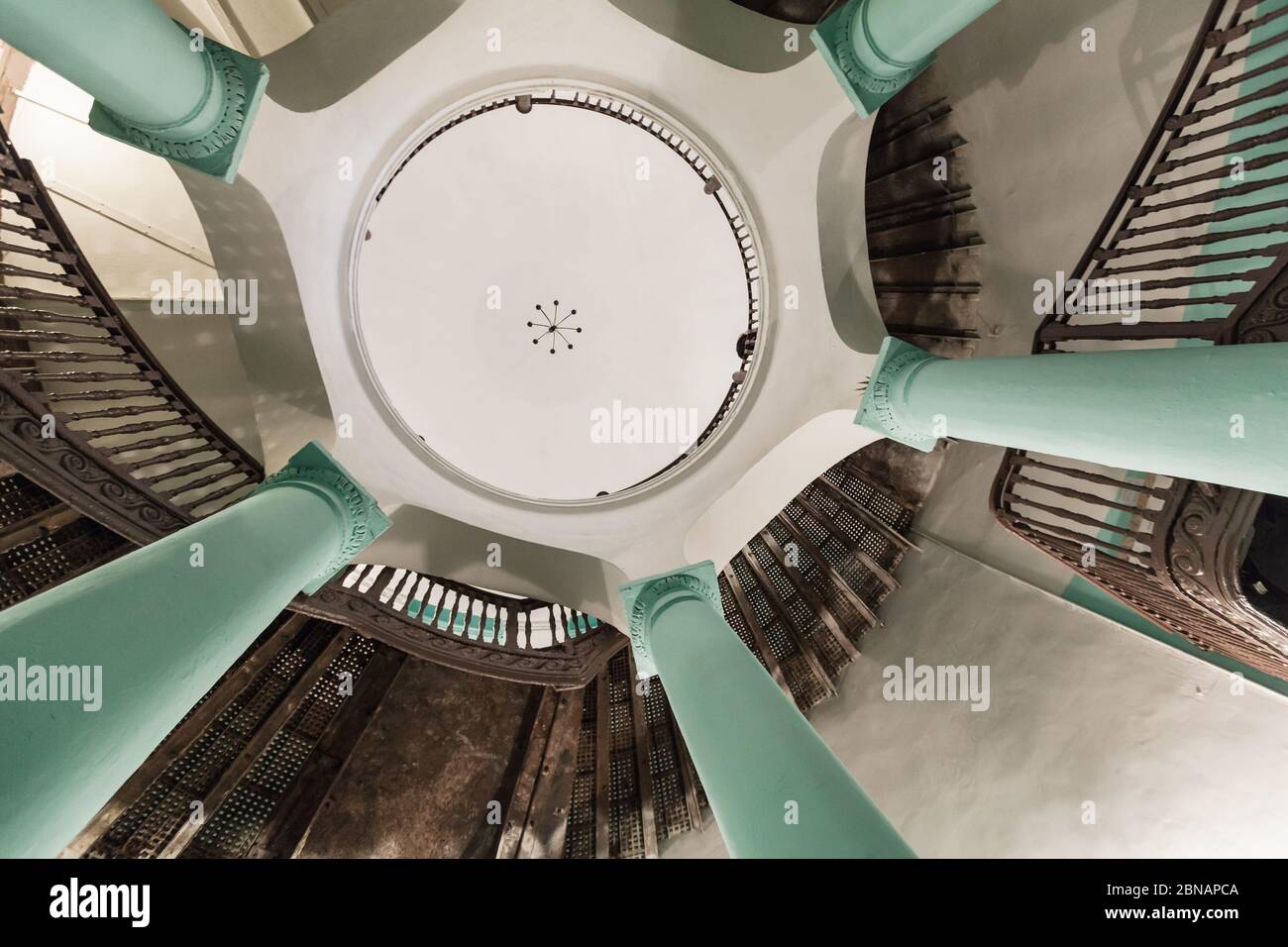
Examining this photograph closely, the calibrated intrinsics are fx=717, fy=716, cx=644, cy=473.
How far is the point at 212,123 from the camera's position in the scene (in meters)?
4.57

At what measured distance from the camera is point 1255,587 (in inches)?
189

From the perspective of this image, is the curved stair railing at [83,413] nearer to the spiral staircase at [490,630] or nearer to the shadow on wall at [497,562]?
the spiral staircase at [490,630]

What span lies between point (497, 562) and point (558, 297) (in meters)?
3.85

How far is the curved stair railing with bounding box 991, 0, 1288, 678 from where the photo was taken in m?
3.99

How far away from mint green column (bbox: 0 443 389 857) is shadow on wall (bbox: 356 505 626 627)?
329 cm

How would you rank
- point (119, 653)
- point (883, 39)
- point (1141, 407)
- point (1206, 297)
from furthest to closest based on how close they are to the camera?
point (883, 39) → point (1206, 297) → point (1141, 407) → point (119, 653)

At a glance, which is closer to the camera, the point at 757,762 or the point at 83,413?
the point at 757,762

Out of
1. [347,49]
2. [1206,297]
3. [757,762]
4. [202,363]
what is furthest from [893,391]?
[202,363]

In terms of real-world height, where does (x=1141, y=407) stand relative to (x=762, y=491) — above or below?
above

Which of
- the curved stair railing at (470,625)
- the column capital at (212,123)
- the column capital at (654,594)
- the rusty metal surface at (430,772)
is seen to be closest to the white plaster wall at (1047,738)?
the rusty metal surface at (430,772)

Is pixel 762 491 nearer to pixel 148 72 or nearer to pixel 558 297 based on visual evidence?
pixel 558 297

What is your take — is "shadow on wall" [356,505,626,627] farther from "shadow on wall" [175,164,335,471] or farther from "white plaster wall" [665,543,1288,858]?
"white plaster wall" [665,543,1288,858]

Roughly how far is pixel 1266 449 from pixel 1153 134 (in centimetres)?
291
